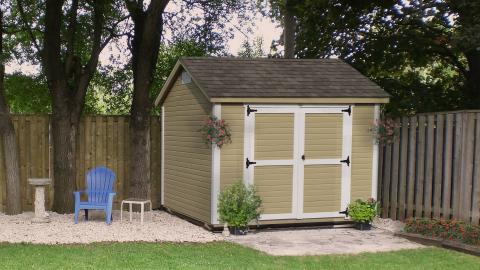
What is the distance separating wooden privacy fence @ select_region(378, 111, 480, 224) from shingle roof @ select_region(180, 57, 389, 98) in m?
0.87

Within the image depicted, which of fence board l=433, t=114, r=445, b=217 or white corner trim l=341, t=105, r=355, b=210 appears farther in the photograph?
white corner trim l=341, t=105, r=355, b=210

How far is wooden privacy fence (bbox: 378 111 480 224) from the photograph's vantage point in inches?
319

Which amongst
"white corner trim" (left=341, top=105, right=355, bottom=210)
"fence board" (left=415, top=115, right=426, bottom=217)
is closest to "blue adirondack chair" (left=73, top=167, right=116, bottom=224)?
"white corner trim" (left=341, top=105, right=355, bottom=210)

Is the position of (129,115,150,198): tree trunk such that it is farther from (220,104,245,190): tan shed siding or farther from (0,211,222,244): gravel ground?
(220,104,245,190): tan shed siding

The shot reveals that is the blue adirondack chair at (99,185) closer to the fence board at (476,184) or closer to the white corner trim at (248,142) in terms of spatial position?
the white corner trim at (248,142)

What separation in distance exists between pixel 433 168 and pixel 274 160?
2.44 metres

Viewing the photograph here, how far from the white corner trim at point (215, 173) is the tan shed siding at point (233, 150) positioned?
0.06m

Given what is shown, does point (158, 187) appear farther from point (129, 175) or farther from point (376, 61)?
point (376, 61)

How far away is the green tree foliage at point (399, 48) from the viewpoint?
441 inches

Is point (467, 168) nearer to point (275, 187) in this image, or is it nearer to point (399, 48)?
point (275, 187)

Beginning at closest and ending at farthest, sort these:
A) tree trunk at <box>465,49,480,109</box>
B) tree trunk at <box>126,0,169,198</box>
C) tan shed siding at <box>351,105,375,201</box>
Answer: tan shed siding at <box>351,105,375,201</box> < tree trunk at <box>126,0,169,198</box> < tree trunk at <box>465,49,480,109</box>

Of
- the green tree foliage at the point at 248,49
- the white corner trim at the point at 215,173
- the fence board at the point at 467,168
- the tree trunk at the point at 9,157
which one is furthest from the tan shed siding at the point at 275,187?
the green tree foliage at the point at 248,49

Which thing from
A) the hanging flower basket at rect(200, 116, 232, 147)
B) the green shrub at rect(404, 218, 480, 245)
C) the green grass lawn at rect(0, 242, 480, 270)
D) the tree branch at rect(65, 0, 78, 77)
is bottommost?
the green grass lawn at rect(0, 242, 480, 270)

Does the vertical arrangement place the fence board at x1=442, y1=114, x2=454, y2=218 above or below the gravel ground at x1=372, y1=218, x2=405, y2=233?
above
